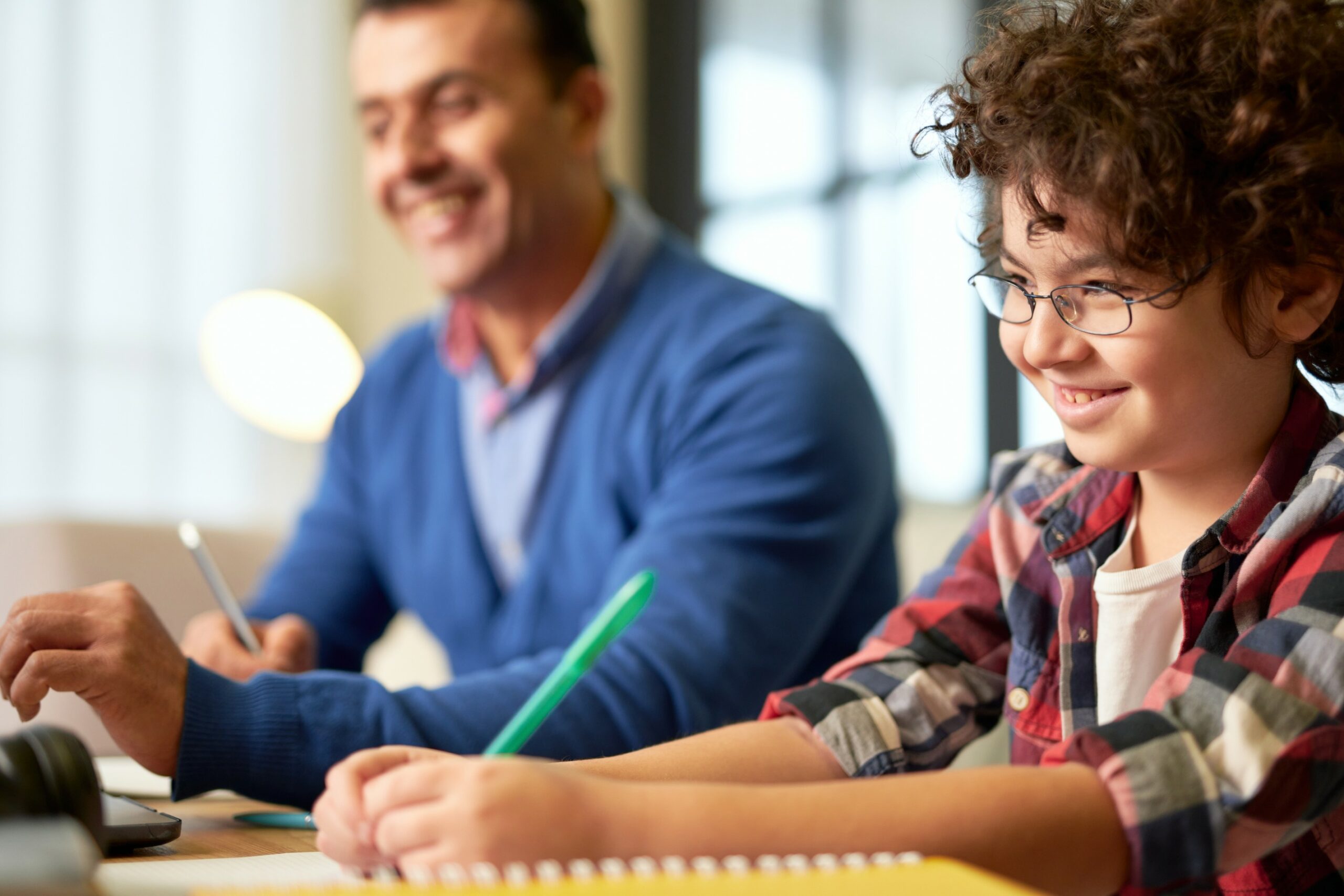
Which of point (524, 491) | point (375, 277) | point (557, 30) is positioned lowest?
point (524, 491)

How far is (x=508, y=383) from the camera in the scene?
1.59 meters

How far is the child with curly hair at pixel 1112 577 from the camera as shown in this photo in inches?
19.6

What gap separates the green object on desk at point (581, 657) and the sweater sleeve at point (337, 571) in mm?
932

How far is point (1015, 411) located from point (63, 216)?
2.31 metres

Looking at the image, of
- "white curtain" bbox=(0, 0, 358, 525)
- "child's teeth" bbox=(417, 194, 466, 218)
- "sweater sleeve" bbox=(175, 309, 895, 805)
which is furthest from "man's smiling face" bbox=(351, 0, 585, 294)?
"white curtain" bbox=(0, 0, 358, 525)

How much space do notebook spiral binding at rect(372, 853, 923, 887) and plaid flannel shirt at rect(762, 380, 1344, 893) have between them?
4.8 inches

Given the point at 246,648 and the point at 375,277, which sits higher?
the point at 375,277

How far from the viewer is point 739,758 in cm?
69

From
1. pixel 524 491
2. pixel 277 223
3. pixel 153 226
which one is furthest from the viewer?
pixel 277 223

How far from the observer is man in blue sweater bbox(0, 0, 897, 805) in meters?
0.79

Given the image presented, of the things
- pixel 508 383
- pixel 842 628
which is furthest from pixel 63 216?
pixel 842 628

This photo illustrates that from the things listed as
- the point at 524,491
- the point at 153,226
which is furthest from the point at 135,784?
the point at 153,226

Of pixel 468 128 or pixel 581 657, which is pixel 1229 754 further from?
pixel 468 128

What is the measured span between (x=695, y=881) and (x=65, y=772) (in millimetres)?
252
